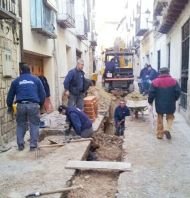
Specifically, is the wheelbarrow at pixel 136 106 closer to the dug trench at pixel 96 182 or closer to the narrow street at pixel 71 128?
the narrow street at pixel 71 128

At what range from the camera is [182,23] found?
39.6 ft

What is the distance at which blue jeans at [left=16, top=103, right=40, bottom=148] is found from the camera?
677 centimetres

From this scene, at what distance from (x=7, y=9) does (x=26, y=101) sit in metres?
2.11

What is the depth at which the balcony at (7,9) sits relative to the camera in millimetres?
6775

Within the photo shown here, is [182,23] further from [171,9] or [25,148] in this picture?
[25,148]

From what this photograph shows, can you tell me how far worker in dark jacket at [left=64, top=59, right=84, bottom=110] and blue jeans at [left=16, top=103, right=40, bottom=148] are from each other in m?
2.37

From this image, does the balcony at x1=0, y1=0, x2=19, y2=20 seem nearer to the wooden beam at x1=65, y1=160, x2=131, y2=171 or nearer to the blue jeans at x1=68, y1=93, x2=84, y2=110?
the blue jeans at x1=68, y1=93, x2=84, y2=110

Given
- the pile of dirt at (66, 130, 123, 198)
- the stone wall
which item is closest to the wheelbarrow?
the stone wall

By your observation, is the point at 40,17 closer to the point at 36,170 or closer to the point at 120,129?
the point at 120,129

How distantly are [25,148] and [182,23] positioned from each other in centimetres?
744

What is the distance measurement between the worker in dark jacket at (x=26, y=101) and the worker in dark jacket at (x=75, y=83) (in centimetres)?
225

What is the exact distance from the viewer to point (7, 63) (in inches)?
299

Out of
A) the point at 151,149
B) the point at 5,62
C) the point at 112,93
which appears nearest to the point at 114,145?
the point at 151,149

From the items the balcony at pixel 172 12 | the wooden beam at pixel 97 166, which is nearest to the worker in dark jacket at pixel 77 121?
the wooden beam at pixel 97 166
